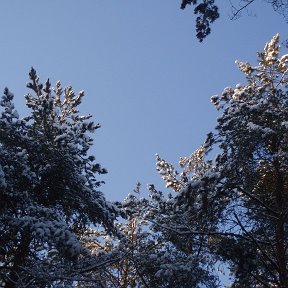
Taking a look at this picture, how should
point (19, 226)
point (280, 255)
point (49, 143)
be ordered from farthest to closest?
point (49, 143) → point (19, 226) → point (280, 255)

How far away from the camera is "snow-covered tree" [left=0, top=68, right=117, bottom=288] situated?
32.9ft

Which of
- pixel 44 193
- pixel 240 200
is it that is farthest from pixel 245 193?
pixel 44 193

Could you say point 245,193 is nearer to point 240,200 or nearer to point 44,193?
point 240,200

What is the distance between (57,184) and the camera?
39.8ft

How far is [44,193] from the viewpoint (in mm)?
12141

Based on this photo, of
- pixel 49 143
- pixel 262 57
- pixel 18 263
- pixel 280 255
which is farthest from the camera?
pixel 262 57

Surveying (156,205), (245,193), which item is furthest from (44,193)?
(245,193)

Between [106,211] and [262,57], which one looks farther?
[262,57]

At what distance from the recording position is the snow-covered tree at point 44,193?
1002 centimetres

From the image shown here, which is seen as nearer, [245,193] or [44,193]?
[245,193]

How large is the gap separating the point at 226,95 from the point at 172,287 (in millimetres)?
5826

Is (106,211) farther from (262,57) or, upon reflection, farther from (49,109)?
(262,57)

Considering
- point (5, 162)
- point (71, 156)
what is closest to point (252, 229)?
point (71, 156)

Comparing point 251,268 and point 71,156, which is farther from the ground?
point 71,156
